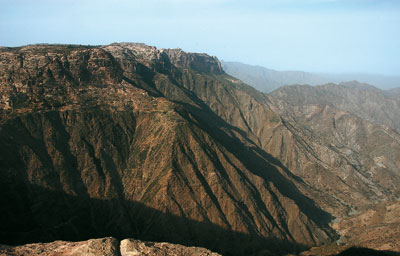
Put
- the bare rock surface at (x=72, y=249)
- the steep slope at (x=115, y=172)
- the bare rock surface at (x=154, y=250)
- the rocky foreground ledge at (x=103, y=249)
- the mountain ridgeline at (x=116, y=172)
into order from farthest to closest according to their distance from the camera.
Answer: the steep slope at (x=115, y=172) < the mountain ridgeline at (x=116, y=172) < the bare rock surface at (x=154, y=250) < the rocky foreground ledge at (x=103, y=249) < the bare rock surface at (x=72, y=249)

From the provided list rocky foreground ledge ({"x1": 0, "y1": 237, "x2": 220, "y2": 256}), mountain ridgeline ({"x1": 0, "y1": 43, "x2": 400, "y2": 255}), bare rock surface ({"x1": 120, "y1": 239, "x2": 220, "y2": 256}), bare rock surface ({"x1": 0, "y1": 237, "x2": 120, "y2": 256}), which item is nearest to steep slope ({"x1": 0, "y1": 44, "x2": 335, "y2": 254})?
mountain ridgeline ({"x1": 0, "y1": 43, "x2": 400, "y2": 255})

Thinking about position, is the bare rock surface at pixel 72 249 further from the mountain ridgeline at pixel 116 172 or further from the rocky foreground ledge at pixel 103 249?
Answer: the mountain ridgeline at pixel 116 172

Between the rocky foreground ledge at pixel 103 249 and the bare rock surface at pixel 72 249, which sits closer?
the bare rock surface at pixel 72 249

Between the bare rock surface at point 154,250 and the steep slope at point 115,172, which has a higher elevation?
the bare rock surface at point 154,250

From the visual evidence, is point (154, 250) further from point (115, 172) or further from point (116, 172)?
point (116, 172)

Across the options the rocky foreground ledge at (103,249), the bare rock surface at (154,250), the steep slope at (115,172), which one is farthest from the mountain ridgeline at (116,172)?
the bare rock surface at (154,250)

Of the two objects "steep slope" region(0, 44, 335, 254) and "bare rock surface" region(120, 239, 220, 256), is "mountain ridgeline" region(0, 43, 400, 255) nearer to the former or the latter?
"steep slope" region(0, 44, 335, 254)

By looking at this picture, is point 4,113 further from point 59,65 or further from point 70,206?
point 70,206
